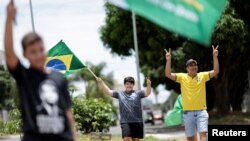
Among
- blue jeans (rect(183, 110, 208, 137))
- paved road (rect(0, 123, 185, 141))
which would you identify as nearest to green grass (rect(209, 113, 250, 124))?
paved road (rect(0, 123, 185, 141))

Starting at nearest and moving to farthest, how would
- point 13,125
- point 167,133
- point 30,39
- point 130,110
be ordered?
point 30,39 → point 130,110 → point 13,125 → point 167,133

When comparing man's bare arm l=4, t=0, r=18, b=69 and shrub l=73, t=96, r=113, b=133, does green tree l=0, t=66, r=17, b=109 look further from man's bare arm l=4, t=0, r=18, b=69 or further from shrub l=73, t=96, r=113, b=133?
man's bare arm l=4, t=0, r=18, b=69

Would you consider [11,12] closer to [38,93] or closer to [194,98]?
[38,93]

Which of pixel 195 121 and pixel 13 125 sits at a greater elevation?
pixel 195 121

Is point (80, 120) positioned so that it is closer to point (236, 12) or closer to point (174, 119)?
point (174, 119)

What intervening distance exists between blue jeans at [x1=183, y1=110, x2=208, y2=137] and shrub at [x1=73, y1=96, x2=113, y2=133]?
12226 millimetres

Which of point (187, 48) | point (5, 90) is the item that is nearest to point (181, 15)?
point (187, 48)

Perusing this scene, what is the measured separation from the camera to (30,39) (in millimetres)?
4754

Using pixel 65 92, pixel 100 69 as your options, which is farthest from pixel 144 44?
pixel 100 69

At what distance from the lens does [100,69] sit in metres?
85.0

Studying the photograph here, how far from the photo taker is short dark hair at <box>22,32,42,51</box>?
4.75 meters

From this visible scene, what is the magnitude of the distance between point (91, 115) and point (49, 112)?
59.5ft

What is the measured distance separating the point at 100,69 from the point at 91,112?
204 ft

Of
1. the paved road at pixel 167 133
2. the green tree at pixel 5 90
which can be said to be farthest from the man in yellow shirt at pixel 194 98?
the green tree at pixel 5 90
